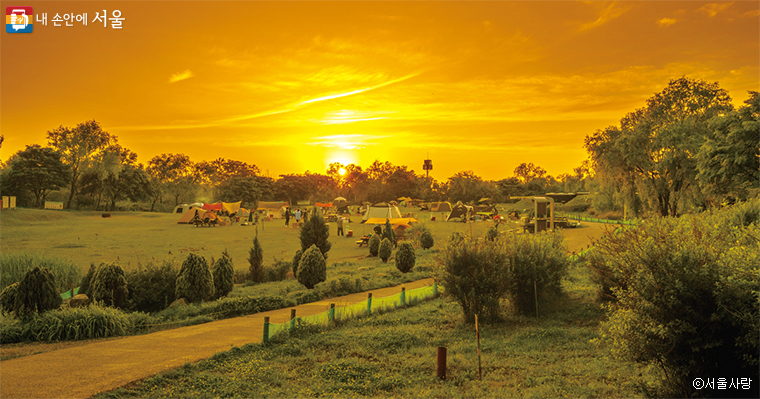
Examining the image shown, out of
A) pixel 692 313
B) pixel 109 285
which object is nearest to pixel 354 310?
pixel 109 285

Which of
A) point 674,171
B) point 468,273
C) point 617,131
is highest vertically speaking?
point 617,131

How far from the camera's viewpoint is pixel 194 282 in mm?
12164

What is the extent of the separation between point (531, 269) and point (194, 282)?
9.04 metres

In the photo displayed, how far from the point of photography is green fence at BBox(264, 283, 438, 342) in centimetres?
858

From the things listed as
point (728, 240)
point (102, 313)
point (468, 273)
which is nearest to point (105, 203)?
point (102, 313)

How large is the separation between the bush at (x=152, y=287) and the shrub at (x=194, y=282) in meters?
0.63

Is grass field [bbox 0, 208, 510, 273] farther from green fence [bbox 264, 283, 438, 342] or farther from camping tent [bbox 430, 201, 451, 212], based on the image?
camping tent [bbox 430, 201, 451, 212]

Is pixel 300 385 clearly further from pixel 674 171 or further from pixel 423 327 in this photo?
pixel 674 171

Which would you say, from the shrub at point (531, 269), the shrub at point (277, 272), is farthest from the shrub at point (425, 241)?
the shrub at point (531, 269)

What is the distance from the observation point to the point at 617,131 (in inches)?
1425

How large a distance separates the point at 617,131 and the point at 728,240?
3303 centimetres

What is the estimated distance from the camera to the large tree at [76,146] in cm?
6106

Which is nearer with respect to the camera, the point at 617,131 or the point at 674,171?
the point at 674,171

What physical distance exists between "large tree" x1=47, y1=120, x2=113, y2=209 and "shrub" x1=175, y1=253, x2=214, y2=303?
199ft
